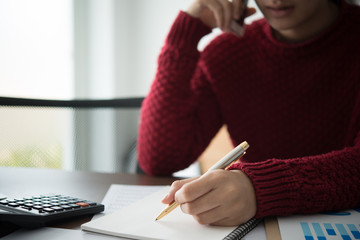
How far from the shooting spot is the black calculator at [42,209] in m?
0.47

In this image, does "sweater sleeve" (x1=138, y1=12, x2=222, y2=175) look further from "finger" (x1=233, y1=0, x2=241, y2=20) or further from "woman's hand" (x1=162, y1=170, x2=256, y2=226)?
"woman's hand" (x1=162, y1=170, x2=256, y2=226)

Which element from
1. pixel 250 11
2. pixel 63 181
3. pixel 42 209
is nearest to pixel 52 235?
pixel 42 209

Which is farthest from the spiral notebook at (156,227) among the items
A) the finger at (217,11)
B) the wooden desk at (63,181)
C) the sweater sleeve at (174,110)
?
the finger at (217,11)

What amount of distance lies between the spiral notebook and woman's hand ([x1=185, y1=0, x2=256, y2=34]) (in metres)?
0.50

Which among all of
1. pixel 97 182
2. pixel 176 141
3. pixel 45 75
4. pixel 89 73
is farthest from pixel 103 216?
pixel 89 73

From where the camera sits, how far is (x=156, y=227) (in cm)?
47

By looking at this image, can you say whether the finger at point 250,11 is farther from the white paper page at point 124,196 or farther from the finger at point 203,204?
the finger at point 203,204

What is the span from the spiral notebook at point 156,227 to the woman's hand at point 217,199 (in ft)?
0.04

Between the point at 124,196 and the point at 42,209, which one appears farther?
the point at 124,196

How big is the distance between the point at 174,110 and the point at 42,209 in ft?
1.43

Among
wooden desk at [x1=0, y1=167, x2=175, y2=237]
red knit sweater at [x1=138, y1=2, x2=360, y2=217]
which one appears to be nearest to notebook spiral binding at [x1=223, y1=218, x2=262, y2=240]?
wooden desk at [x1=0, y1=167, x2=175, y2=237]

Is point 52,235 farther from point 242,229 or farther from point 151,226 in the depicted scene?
point 242,229

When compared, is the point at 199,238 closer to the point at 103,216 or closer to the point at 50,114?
the point at 103,216

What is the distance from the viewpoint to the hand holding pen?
0.47 meters
